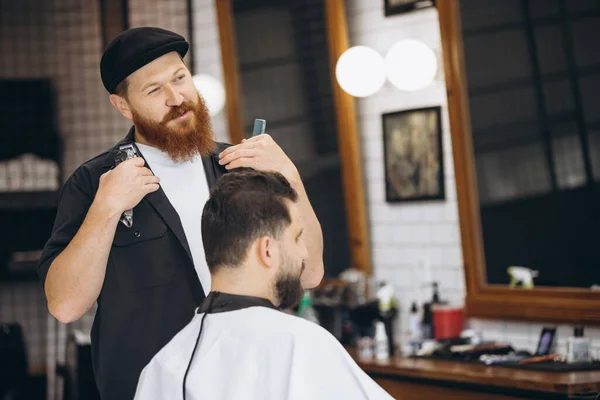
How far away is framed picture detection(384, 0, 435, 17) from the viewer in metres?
4.15

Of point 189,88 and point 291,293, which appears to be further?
point 189,88

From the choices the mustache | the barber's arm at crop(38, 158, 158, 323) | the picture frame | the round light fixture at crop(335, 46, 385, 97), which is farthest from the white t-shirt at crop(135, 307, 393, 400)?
the round light fixture at crop(335, 46, 385, 97)

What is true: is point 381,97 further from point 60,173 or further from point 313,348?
point 60,173

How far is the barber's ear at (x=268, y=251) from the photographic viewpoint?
186 cm

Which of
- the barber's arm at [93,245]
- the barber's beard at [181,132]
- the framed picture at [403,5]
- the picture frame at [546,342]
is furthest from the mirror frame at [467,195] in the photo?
the barber's arm at [93,245]

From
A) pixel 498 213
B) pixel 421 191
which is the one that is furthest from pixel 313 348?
pixel 421 191

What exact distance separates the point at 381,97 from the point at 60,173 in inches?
128

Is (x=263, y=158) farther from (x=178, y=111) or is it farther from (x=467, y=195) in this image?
(x=467, y=195)

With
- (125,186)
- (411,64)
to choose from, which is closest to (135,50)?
(125,186)

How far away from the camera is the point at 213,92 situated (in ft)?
17.6

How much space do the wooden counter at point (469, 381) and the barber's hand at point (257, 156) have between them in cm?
154

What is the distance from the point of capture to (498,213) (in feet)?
12.8

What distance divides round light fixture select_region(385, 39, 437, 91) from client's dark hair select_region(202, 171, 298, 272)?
239 cm

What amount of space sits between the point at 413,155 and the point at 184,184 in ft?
6.94
